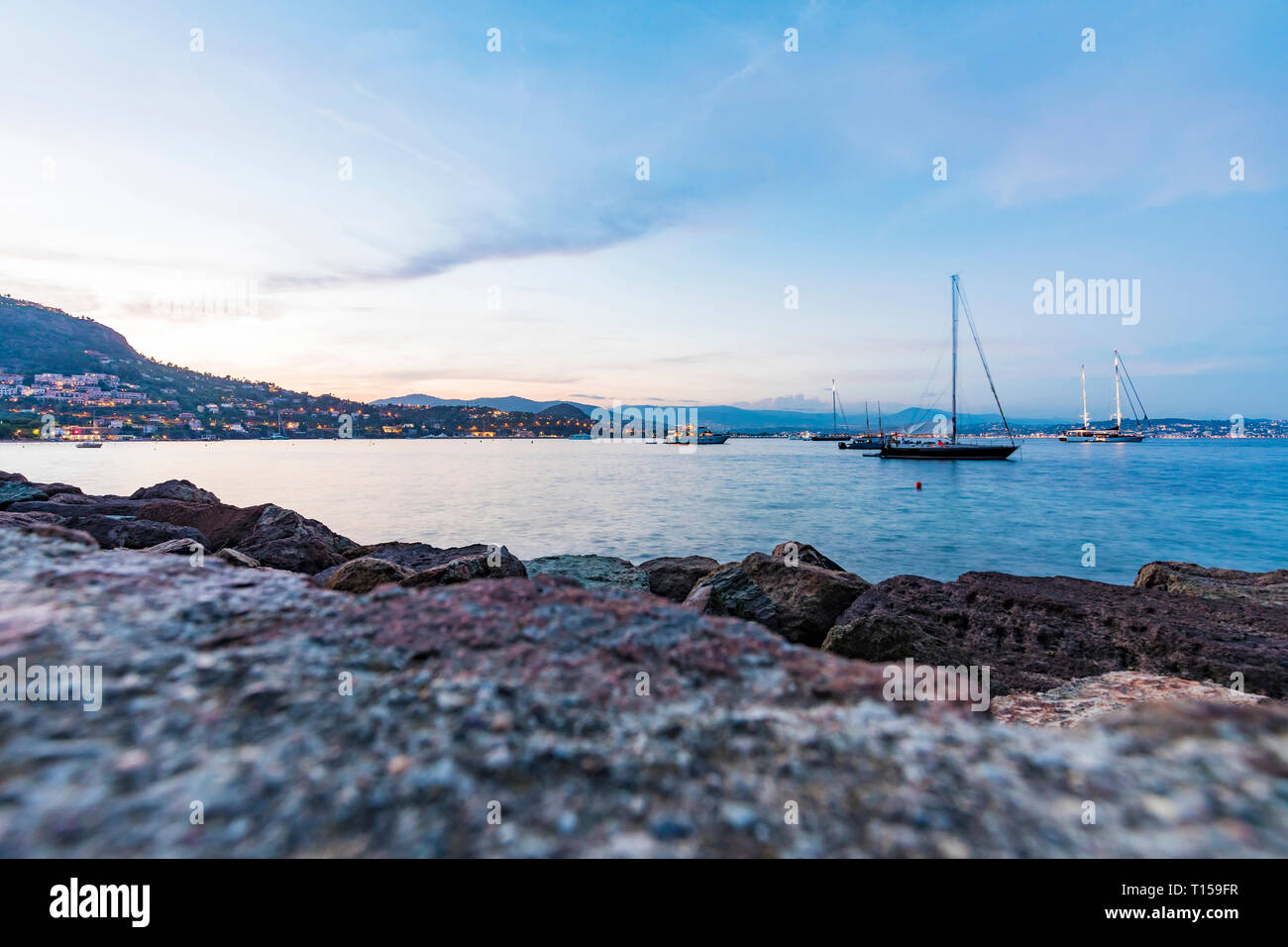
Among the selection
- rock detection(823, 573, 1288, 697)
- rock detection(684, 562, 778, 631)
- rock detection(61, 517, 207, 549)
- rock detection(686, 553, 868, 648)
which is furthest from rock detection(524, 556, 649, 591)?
rock detection(61, 517, 207, 549)

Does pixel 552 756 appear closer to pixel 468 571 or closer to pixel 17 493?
pixel 468 571

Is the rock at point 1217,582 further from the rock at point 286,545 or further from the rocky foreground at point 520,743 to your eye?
the rock at point 286,545

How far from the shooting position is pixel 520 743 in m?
2.52

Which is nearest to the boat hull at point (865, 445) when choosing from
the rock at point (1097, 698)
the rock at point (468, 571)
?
the rock at point (468, 571)

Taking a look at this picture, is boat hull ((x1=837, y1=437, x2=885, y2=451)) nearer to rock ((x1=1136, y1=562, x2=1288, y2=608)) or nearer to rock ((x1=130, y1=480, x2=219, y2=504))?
rock ((x1=1136, y1=562, x2=1288, y2=608))

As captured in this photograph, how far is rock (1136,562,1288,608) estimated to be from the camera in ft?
28.7

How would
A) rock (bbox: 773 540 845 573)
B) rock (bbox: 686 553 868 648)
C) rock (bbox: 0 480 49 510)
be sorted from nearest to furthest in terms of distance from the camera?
rock (bbox: 686 553 868 648), rock (bbox: 773 540 845 573), rock (bbox: 0 480 49 510)

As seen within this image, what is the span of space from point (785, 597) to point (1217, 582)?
780 cm

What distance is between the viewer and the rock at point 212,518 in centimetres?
1241

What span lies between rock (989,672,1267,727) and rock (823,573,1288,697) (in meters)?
0.46
